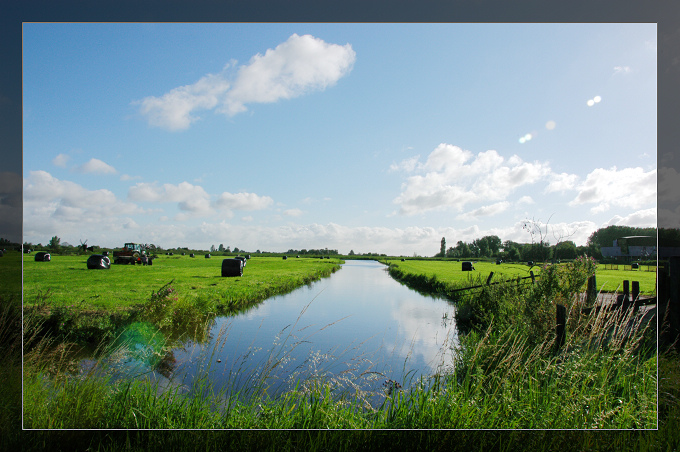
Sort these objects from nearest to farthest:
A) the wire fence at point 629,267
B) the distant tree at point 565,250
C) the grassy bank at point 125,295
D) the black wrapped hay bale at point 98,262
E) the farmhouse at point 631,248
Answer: the farmhouse at point 631,248 → the wire fence at point 629,267 → the distant tree at point 565,250 → the grassy bank at point 125,295 → the black wrapped hay bale at point 98,262

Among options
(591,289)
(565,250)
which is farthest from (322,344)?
(591,289)

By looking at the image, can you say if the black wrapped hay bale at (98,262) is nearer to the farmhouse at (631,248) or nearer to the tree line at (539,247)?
the tree line at (539,247)

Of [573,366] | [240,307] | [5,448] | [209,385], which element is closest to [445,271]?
[240,307]

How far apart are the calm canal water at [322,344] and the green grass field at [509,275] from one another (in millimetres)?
1651

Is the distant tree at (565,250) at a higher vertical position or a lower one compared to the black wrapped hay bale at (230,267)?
higher

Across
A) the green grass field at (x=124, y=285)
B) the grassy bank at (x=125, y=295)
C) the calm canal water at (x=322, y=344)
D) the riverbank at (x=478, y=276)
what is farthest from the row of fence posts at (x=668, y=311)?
the green grass field at (x=124, y=285)

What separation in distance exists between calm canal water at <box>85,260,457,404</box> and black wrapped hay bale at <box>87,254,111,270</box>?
41.8 feet

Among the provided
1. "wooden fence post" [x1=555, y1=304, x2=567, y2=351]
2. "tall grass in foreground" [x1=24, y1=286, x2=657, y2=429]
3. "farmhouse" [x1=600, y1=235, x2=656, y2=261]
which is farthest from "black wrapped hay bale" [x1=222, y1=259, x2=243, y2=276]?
"farmhouse" [x1=600, y1=235, x2=656, y2=261]

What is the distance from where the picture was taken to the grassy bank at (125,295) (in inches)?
387

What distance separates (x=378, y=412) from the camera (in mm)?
3807

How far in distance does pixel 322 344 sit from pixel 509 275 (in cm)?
679

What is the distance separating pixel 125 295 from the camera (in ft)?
46.0

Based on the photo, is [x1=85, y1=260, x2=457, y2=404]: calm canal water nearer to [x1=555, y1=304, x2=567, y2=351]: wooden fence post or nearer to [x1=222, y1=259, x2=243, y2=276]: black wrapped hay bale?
[x1=555, y1=304, x2=567, y2=351]: wooden fence post

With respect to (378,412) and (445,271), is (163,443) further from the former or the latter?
(445,271)
